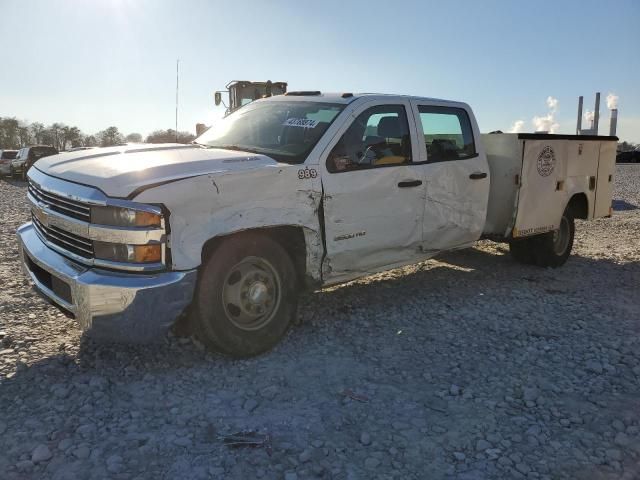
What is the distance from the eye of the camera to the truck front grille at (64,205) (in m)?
3.36

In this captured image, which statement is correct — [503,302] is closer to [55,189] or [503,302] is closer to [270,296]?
[270,296]

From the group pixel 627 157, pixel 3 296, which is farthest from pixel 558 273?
pixel 627 157

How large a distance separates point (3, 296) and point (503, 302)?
4.78 meters

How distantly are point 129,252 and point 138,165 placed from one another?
62cm

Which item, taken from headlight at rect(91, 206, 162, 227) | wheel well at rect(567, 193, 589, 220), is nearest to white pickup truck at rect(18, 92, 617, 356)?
headlight at rect(91, 206, 162, 227)

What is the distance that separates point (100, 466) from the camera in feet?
8.42

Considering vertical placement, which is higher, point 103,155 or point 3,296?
point 103,155

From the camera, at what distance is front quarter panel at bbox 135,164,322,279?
3.31 meters

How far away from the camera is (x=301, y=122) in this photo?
14.8ft

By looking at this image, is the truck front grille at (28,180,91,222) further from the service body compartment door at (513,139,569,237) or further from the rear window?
the rear window

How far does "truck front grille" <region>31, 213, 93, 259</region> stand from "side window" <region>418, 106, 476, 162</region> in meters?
3.06

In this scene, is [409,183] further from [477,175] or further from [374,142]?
[477,175]

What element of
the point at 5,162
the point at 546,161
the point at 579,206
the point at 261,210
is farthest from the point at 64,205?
the point at 5,162

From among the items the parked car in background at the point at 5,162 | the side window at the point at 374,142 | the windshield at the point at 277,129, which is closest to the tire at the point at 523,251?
the side window at the point at 374,142
